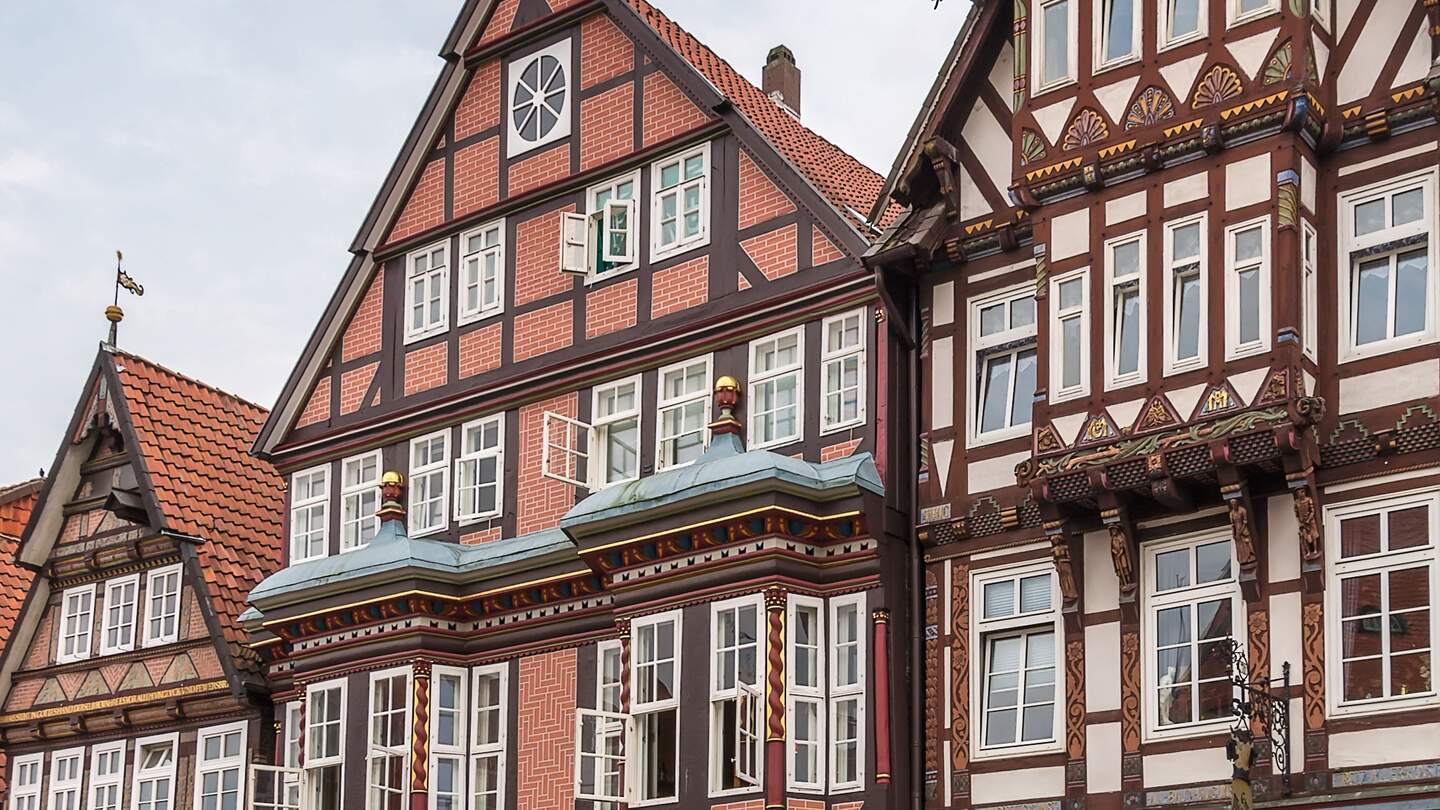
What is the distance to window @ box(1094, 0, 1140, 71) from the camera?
87.8 ft

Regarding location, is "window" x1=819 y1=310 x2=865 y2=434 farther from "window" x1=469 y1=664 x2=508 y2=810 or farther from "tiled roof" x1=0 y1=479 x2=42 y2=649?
"tiled roof" x1=0 y1=479 x2=42 y2=649

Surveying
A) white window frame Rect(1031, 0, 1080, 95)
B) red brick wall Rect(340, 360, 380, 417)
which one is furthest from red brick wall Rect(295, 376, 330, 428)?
white window frame Rect(1031, 0, 1080, 95)

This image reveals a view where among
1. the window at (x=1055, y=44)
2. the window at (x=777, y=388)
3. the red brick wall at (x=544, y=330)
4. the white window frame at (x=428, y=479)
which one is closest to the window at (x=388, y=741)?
the white window frame at (x=428, y=479)

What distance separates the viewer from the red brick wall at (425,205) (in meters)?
34.7

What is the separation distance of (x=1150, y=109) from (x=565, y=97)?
9.61 meters

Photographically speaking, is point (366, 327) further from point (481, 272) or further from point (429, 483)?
point (429, 483)

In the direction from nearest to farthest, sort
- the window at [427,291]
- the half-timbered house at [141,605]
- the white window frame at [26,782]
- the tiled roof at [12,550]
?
the window at [427,291], the half-timbered house at [141,605], the white window frame at [26,782], the tiled roof at [12,550]

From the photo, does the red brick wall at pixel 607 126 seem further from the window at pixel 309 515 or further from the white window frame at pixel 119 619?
the white window frame at pixel 119 619

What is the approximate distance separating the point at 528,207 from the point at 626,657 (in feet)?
23.0

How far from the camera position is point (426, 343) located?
34.3m

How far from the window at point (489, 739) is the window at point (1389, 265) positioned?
11844 mm

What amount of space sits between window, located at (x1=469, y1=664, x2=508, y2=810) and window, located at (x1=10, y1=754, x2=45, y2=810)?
954 centimetres

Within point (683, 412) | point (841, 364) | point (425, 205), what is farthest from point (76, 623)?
point (841, 364)

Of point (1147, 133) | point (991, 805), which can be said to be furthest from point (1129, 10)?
point (991, 805)
